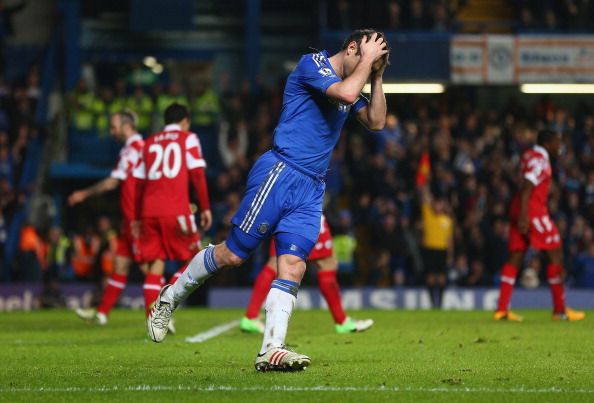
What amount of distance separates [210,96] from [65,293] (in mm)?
6433

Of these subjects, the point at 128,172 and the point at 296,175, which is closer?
the point at 296,175

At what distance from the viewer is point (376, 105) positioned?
8203mm

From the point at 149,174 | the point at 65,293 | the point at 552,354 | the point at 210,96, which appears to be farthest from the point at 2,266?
the point at 552,354

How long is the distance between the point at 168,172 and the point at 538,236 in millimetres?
4628

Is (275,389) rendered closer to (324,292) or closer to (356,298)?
(324,292)

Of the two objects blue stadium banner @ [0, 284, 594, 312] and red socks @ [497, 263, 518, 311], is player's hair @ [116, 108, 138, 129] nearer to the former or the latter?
red socks @ [497, 263, 518, 311]

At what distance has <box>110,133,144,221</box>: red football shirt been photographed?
1285cm

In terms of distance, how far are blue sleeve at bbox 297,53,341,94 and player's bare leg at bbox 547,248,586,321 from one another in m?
7.13

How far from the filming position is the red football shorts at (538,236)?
1441 cm

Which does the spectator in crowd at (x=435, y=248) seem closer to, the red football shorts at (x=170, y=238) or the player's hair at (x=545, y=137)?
the player's hair at (x=545, y=137)

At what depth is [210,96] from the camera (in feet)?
85.0

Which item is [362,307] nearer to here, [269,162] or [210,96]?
[210,96]

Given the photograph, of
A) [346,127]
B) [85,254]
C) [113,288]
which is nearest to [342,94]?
[113,288]

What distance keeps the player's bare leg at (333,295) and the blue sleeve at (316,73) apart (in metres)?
4.51
